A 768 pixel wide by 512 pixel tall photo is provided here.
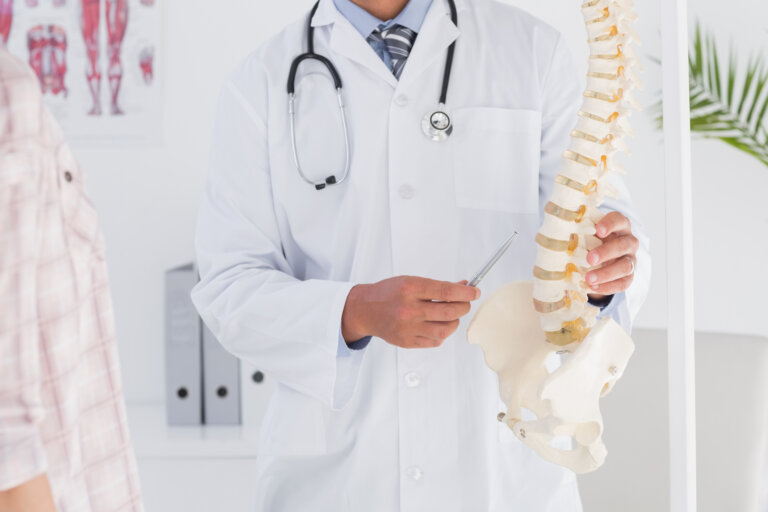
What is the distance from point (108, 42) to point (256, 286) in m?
1.42

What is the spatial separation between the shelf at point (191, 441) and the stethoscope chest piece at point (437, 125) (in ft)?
3.43

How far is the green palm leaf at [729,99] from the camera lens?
2219 mm

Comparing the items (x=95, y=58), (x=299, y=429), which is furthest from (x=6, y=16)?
(x=299, y=429)

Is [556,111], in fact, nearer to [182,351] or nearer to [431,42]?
[431,42]

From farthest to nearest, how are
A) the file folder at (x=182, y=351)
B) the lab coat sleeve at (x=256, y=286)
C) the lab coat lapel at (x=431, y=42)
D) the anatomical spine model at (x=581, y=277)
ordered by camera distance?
1. the file folder at (x=182, y=351)
2. the lab coat lapel at (x=431, y=42)
3. the lab coat sleeve at (x=256, y=286)
4. the anatomical spine model at (x=581, y=277)

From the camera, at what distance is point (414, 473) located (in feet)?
3.91

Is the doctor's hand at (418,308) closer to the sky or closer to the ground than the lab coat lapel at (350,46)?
closer to the ground

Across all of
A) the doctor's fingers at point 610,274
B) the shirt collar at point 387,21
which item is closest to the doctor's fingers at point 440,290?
the doctor's fingers at point 610,274

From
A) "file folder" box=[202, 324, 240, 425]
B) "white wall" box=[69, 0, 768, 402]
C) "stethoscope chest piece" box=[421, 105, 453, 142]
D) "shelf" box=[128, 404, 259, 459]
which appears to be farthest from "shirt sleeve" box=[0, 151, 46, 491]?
"white wall" box=[69, 0, 768, 402]

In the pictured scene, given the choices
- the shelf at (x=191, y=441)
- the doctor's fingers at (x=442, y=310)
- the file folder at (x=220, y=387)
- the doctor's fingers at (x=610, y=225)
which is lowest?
the shelf at (x=191, y=441)

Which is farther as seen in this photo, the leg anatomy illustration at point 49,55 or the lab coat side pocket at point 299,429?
the leg anatomy illustration at point 49,55

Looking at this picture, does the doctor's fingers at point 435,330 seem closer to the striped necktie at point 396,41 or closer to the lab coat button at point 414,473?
the lab coat button at point 414,473

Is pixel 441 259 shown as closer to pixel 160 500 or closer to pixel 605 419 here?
pixel 605 419

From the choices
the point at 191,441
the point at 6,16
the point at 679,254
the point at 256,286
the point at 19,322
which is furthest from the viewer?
the point at 6,16
